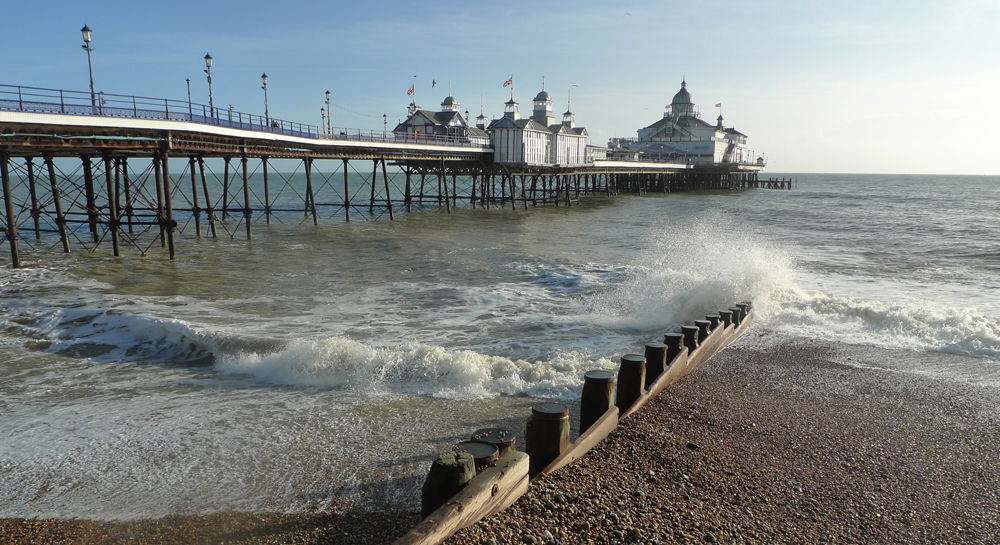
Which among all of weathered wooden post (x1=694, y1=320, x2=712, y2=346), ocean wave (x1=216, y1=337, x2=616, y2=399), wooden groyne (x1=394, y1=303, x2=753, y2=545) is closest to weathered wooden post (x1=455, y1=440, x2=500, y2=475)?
wooden groyne (x1=394, y1=303, x2=753, y2=545)

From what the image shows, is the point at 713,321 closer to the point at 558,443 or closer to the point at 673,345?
the point at 673,345

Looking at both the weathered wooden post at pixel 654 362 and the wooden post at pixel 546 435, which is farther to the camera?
the weathered wooden post at pixel 654 362

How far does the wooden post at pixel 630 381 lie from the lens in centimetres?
629

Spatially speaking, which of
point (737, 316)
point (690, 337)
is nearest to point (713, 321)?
point (690, 337)

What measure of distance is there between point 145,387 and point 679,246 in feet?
71.1

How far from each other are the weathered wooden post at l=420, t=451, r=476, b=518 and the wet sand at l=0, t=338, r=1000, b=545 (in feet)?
0.85

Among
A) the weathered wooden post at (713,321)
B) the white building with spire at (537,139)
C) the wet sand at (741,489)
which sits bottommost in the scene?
the wet sand at (741,489)

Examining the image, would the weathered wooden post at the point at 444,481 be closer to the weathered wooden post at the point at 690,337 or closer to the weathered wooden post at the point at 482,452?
the weathered wooden post at the point at 482,452

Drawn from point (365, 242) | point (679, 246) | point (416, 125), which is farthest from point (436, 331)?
point (416, 125)

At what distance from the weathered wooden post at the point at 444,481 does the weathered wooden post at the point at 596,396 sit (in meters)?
1.96

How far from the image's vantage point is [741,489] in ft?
17.0

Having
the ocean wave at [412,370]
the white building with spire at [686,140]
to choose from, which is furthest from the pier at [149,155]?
the white building with spire at [686,140]

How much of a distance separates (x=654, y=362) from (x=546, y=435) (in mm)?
2426

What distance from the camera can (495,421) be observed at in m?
6.88
